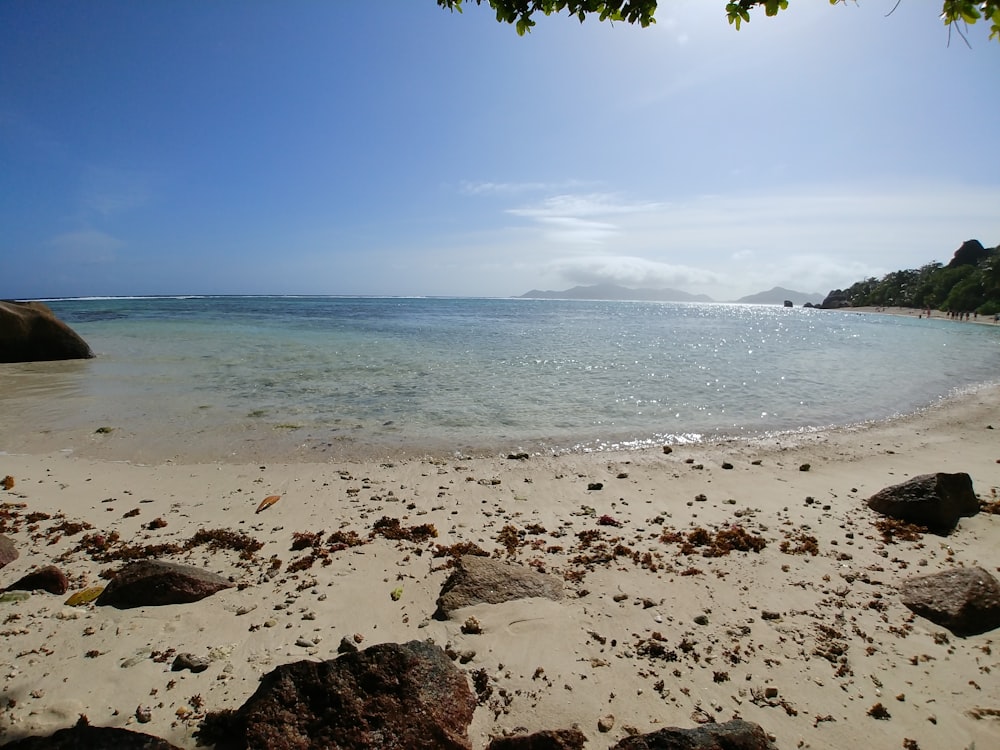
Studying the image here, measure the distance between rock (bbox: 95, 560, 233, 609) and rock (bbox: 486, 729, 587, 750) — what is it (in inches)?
129

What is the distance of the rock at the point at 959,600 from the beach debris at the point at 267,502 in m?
7.66

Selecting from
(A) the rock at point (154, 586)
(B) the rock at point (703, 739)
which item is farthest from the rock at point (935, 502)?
(A) the rock at point (154, 586)

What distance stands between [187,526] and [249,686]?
145 inches

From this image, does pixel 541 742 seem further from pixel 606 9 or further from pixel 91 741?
pixel 606 9

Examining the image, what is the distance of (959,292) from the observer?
85688 millimetres

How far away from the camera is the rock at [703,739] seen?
272cm

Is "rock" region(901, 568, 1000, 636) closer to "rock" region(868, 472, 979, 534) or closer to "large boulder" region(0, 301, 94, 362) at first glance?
"rock" region(868, 472, 979, 534)

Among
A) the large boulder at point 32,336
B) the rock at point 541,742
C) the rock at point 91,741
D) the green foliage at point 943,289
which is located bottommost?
the rock at point 541,742

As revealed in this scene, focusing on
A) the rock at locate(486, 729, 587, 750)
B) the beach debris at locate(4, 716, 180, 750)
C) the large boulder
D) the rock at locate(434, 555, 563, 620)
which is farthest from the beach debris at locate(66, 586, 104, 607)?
the large boulder

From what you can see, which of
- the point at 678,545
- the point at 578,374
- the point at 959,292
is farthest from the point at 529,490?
the point at 959,292

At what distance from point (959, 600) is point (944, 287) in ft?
422

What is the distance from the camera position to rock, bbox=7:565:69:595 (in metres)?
4.58

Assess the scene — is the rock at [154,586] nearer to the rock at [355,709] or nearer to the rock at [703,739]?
the rock at [355,709]

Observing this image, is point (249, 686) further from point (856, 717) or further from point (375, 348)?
point (375, 348)
